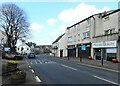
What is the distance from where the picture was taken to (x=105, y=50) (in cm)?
4112

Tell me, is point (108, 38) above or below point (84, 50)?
above

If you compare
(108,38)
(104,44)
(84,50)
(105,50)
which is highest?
(108,38)

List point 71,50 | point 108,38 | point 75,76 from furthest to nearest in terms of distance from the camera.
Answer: point 71,50 < point 108,38 < point 75,76

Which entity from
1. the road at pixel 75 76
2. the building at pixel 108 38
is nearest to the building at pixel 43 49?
the building at pixel 108 38

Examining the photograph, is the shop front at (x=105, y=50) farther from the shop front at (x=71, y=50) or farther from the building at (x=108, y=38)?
the shop front at (x=71, y=50)

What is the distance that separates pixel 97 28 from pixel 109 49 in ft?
32.9

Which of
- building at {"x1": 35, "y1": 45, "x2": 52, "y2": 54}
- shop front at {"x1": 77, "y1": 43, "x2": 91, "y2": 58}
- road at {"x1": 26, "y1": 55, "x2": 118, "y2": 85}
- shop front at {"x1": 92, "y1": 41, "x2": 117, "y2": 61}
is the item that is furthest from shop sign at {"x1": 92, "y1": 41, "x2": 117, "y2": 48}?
building at {"x1": 35, "y1": 45, "x2": 52, "y2": 54}

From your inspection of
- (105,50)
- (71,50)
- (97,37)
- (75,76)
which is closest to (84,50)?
(97,37)

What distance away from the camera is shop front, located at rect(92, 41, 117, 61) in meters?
37.0

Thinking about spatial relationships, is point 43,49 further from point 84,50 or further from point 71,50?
point 84,50

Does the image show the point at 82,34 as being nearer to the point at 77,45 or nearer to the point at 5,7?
the point at 77,45

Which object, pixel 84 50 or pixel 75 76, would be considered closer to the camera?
pixel 75 76

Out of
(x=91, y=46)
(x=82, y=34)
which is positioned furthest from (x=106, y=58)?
(x=82, y=34)

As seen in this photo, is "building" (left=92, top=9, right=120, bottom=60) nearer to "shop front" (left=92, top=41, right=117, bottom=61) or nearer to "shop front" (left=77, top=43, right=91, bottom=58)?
"shop front" (left=92, top=41, right=117, bottom=61)
